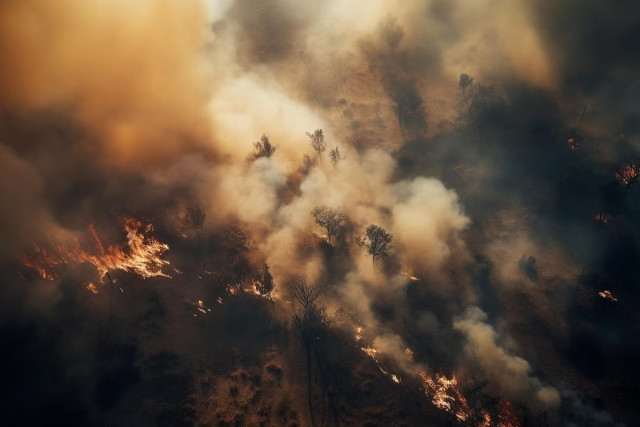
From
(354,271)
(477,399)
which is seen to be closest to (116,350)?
(354,271)

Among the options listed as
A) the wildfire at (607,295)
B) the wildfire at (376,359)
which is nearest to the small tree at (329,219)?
the wildfire at (376,359)

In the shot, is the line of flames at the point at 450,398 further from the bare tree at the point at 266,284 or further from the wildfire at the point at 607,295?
the wildfire at the point at 607,295

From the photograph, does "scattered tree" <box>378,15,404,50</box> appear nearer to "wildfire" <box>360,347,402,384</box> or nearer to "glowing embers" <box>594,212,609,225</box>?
"glowing embers" <box>594,212,609,225</box>

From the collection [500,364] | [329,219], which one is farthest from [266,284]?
[500,364]

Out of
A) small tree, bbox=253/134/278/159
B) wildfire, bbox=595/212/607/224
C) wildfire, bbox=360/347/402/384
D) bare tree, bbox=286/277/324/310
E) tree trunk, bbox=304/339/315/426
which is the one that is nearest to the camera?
tree trunk, bbox=304/339/315/426

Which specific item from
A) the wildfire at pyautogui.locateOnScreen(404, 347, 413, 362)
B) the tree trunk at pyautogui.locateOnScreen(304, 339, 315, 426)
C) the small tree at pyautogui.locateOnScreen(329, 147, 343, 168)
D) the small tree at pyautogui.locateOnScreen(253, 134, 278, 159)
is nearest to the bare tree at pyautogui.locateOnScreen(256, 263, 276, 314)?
the tree trunk at pyautogui.locateOnScreen(304, 339, 315, 426)
